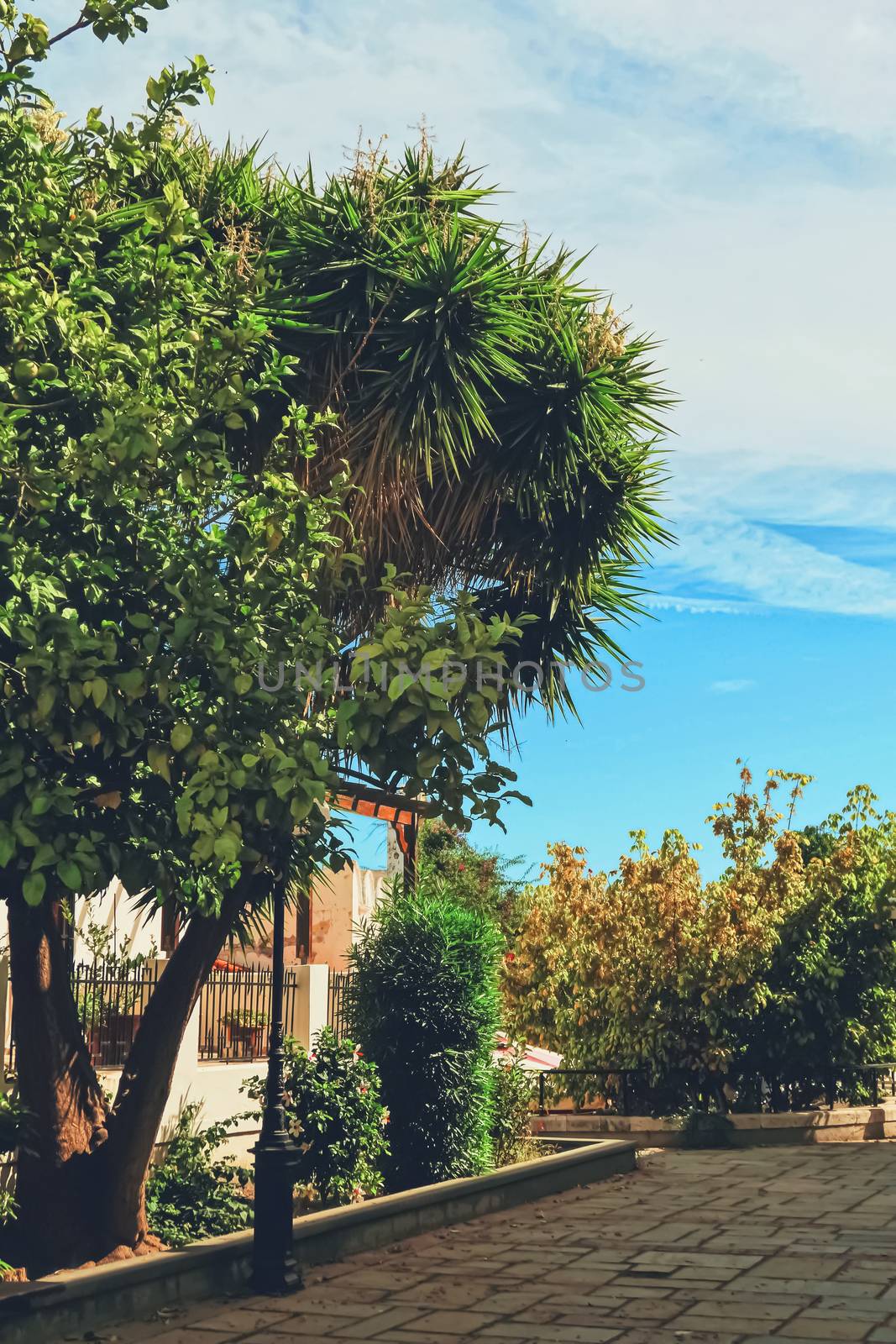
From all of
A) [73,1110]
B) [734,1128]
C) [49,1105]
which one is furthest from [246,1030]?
[734,1128]

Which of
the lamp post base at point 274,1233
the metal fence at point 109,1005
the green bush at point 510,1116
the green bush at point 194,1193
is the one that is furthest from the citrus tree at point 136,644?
the green bush at point 510,1116

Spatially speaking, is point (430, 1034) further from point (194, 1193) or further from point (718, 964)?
point (718, 964)

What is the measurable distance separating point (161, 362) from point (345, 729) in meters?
3.49

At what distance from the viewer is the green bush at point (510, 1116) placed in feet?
52.5

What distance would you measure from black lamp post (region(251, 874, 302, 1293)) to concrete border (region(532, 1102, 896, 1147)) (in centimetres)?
940

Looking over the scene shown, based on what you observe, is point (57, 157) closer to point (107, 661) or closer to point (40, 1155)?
point (107, 661)

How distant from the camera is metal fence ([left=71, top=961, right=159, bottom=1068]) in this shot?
13117 mm

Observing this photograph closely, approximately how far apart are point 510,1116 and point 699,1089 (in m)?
4.53

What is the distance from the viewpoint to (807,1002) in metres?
20.0

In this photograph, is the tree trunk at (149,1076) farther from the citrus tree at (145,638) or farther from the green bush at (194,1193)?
the green bush at (194,1193)

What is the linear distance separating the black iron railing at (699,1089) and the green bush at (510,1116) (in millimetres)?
3058

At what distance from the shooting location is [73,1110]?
35.6 feet

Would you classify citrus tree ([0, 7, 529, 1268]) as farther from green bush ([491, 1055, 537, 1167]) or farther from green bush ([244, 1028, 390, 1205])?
green bush ([491, 1055, 537, 1167])

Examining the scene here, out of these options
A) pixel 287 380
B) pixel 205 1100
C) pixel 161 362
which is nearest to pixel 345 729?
pixel 161 362
